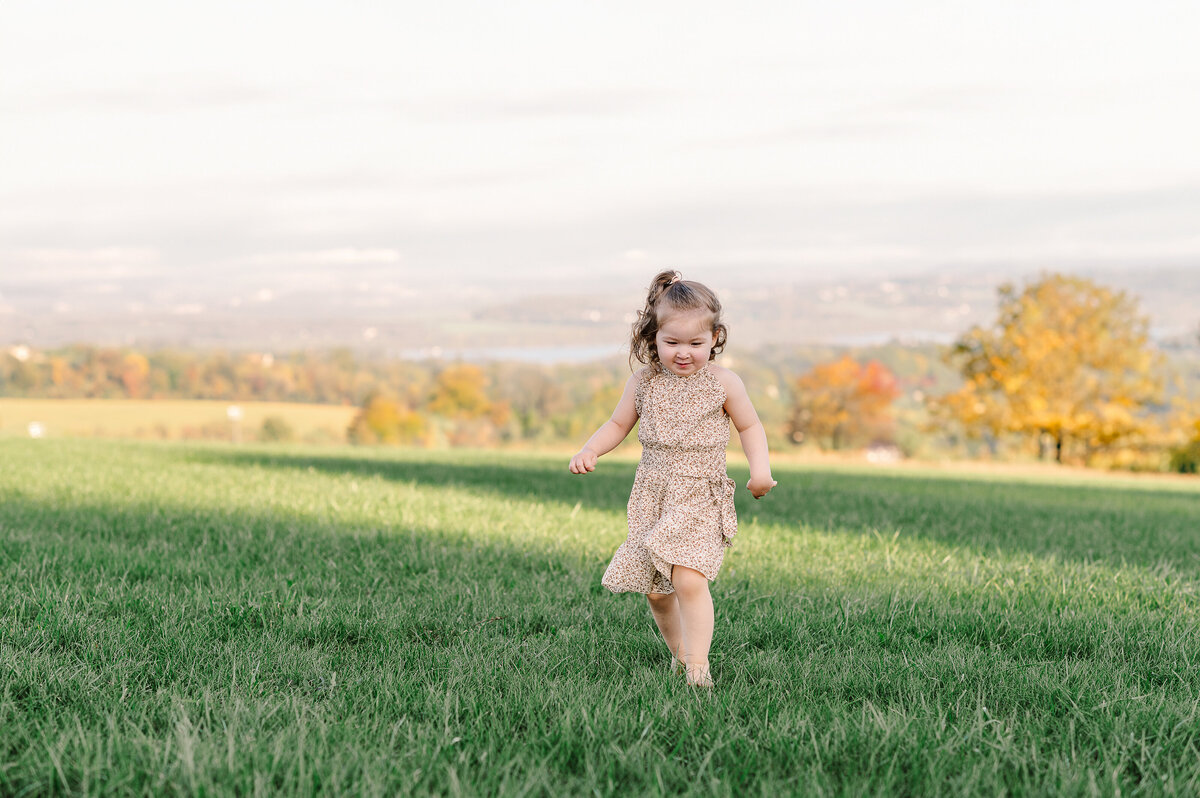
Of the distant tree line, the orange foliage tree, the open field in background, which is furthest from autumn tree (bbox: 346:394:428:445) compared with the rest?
the orange foliage tree

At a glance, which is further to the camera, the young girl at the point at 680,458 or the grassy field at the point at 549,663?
the young girl at the point at 680,458

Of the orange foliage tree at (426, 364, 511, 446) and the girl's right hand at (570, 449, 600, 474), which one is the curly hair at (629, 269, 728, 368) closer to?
the girl's right hand at (570, 449, 600, 474)

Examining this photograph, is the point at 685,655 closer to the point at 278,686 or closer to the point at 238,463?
the point at 278,686

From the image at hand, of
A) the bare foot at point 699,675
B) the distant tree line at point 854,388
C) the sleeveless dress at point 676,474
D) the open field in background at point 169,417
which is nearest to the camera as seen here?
the bare foot at point 699,675

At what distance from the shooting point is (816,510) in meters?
9.04

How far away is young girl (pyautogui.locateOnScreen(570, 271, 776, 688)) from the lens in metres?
3.31

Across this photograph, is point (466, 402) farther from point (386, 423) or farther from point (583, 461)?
point (583, 461)

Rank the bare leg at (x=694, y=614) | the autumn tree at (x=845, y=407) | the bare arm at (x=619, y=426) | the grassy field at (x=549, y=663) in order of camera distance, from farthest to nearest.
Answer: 1. the autumn tree at (x=845, y=407)
2. the bare arm at (x=619, y=426)
3. the bare leg at (x=694, y=614)
4. the grassy field at (x=549, y=663)

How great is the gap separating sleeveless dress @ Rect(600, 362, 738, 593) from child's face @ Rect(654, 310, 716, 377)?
0.43 ft

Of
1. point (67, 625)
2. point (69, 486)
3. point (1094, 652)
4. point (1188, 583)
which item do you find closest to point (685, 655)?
point (1094, 652)

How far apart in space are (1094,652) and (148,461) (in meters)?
11.8

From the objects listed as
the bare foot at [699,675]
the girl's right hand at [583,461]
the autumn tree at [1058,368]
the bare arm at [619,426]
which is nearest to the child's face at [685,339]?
the bare arm at [619,426]

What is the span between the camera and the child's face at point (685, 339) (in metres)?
3.29

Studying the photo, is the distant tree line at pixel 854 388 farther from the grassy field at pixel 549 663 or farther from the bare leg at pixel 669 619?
the bare leg at pixel 669 619
